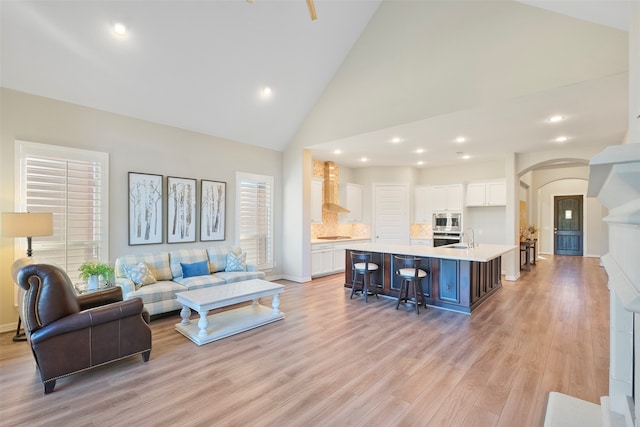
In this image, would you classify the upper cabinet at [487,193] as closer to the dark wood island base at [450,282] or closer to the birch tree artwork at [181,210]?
the dark wood island base at [450,282]

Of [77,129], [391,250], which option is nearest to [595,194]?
[391,250]

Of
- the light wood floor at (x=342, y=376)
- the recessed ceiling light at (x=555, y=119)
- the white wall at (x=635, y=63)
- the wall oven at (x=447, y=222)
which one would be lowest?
the light wood floor at (x=342, y=376)

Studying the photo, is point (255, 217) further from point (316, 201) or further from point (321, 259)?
point (321, 259)

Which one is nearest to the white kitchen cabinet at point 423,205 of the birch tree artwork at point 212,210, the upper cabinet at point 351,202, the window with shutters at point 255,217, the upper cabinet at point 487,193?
the upper cabinet at point 487,193

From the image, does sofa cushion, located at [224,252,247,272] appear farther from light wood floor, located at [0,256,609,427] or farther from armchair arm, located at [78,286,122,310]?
armchair arm, located at [78,286,122,310]

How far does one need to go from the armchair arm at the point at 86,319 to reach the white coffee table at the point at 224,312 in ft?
2.28

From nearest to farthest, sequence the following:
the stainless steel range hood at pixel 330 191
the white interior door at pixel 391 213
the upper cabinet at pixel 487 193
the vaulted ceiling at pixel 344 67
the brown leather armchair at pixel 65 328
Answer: the brown leather armchair at pixel 65 328 < the vaulted ceiling at pixel 344 67 < the upper cabinet at pixel 487 193 < the stainless steel range hood at pixel 330 191 < the white interior door at pixel 391 213

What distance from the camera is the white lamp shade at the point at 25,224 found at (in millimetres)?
3156

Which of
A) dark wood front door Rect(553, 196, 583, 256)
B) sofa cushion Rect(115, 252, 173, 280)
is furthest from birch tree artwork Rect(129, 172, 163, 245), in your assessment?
dark wood front door Rect(553, 196, 583, 256)

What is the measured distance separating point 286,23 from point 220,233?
12.4 ft

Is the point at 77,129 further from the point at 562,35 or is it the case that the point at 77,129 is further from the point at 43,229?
the point at 562,35

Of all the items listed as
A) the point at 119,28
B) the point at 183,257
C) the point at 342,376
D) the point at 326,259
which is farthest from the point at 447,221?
the point at 119,28

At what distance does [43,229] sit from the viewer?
3367mm

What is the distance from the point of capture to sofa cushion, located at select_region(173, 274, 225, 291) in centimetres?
438
